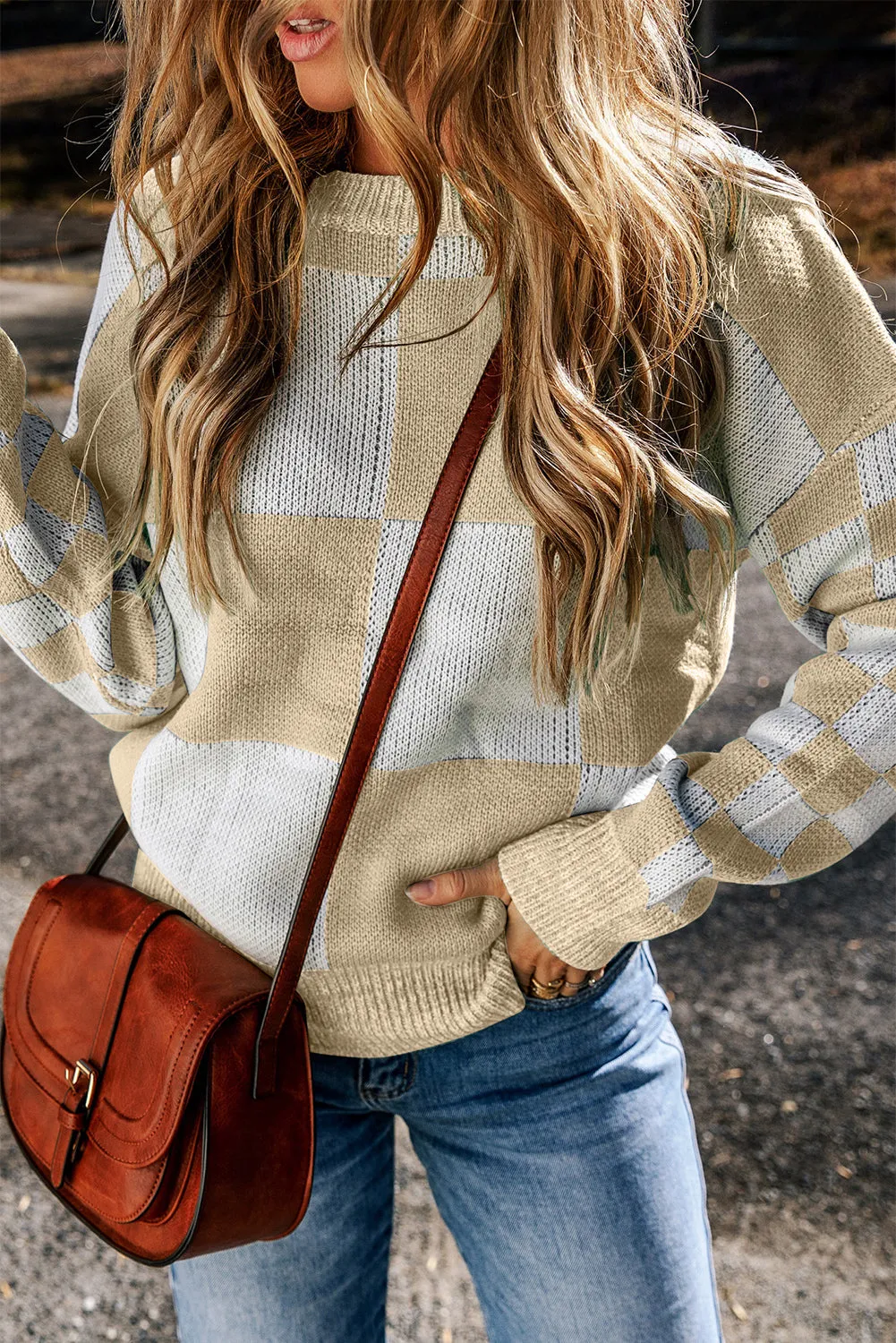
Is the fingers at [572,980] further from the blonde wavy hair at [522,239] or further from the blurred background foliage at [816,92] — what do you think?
the blurred background foliage at [816,92]

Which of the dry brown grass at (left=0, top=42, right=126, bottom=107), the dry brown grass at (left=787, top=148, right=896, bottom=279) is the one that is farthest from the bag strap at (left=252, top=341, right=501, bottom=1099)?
the dry brown grass at (left=787, top=148, right=896, bottom=279)

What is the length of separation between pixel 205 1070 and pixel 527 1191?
0.39 m

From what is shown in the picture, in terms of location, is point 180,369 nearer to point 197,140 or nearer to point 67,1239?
point 197,140

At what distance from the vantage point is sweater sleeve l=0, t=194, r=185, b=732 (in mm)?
1321

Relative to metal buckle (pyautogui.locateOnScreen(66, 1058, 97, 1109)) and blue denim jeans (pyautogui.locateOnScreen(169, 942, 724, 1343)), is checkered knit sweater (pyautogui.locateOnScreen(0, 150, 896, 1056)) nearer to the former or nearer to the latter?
blue denim jeans (pyautogui.locateOnScreen(169, 942, 724, 1343))

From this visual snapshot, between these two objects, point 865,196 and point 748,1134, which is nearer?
point 748,1134

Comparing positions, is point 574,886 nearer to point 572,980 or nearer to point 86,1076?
point 572,980

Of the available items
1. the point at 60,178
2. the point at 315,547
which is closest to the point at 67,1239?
the point at 315,547

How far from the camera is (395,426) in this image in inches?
51.4

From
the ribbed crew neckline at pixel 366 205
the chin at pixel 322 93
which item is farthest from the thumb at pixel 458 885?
the chin at pixel 322 93

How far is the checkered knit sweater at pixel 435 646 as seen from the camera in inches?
50.4

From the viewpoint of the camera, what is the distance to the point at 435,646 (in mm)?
1281

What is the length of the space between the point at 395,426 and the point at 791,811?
59 cm

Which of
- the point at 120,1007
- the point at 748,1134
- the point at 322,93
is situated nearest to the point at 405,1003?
the point at 120,1007
